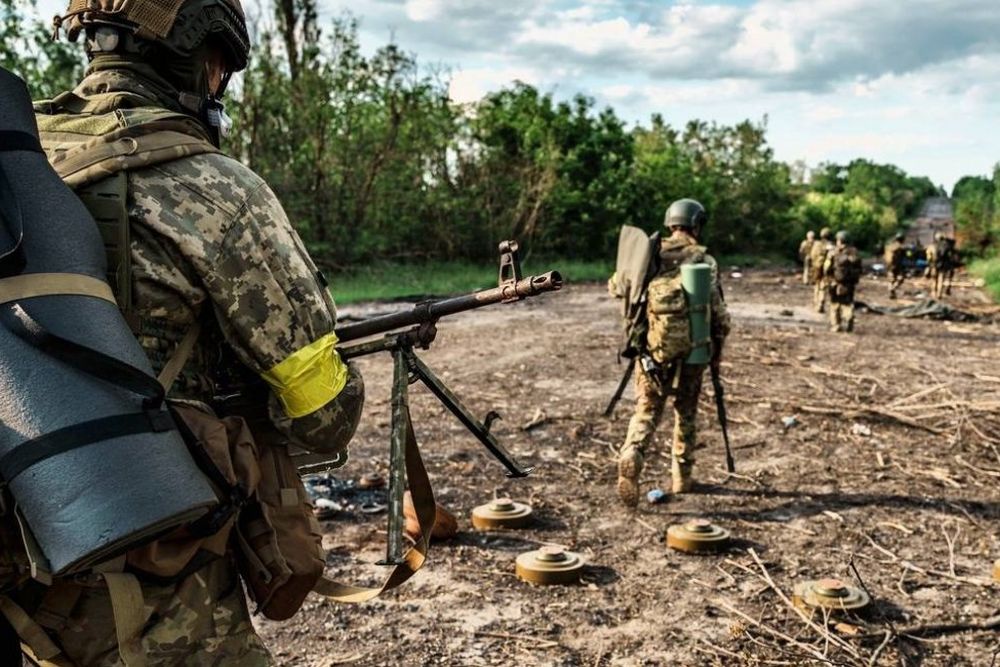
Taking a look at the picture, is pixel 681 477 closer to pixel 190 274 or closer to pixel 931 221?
pixel 190 274

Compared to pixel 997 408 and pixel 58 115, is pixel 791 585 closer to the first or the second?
pixel 58 115

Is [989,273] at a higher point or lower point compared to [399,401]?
lower

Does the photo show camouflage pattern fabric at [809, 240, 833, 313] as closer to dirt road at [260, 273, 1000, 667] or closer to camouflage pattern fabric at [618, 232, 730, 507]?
dirt road at [260, 273, 1000, 667]

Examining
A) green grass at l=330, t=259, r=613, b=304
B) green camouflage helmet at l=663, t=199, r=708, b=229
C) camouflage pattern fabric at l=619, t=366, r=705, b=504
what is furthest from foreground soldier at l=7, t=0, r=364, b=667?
green grass at l=330, t=259, r=613, b=304

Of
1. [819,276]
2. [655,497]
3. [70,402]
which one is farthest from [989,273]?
[70,402]

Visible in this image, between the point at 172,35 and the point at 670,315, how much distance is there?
15.6ft

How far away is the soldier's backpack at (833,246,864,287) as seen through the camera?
579 inches

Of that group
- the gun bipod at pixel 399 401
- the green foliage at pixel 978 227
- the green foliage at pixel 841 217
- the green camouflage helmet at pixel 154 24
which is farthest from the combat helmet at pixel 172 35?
the green foliage at pixel 841 217

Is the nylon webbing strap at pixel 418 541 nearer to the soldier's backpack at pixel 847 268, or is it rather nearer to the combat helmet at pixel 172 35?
the combat helmet at pixel 172 35

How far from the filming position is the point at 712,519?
6.14 meters

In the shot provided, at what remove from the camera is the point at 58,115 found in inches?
86.3

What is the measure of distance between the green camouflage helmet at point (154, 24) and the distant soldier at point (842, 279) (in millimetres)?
13953

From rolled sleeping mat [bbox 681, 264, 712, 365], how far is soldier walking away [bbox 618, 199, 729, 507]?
1.4 inches

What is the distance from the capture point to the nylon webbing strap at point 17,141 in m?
1.82
